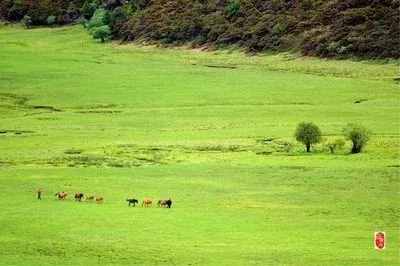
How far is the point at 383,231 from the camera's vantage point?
132 ft

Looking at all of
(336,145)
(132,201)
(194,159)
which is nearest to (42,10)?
(194,159)

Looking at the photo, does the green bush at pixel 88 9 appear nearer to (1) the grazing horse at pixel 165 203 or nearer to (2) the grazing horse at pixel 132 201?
(2) the grazing horse at pixel 132 201

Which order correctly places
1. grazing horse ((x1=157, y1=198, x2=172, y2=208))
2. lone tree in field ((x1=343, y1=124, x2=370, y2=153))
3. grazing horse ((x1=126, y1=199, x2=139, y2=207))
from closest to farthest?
1. grazing horse ((x1=157, y1=198, x2=172, y2=208))
2. grazing horse ((x1=126, y1=199, x2=139, y2=207))
3. lone tree in field ((x1=343, y1=124, x2=370, y2=153))

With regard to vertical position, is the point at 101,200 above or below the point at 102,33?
below

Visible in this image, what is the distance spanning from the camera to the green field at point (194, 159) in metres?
38.4

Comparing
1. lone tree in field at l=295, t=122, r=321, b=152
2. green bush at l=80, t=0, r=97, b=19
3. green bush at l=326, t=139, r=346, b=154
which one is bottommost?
green bush at l=326, t=139, r=346, b=154

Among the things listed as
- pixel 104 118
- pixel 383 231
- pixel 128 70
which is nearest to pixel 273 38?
pixel 128 70

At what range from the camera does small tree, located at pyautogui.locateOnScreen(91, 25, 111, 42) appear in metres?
123

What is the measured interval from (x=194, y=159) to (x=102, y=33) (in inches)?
2618

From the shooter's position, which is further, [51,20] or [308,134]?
[51,20]

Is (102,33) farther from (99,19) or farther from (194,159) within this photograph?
(194,159)

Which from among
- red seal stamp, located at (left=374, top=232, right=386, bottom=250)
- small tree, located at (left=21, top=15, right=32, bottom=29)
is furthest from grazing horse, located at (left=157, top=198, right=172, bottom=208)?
small tree, located at (left=21, top=15, right=32, bottom=29)

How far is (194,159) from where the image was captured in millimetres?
59219

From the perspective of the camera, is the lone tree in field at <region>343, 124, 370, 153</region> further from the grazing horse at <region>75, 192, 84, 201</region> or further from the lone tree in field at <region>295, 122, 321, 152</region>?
the grazing horse at <region>75, 192, 84, 201</region>
